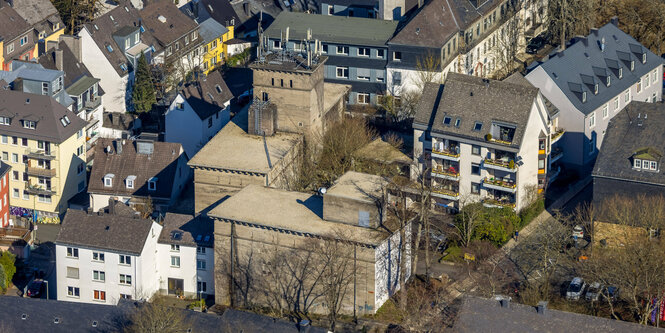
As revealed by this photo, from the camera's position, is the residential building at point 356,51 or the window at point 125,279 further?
the residential building at point 356,51

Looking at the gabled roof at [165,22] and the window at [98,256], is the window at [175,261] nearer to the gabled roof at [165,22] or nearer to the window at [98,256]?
the window at [98,256]

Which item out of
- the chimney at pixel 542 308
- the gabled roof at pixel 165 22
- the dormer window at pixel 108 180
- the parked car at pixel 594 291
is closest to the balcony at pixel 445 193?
the parked car at pixel 594 291

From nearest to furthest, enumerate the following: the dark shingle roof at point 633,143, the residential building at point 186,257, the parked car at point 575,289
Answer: the parked car at point 575,289 → the residential building at point 186,257 → the dark shingle roof at point 633,143

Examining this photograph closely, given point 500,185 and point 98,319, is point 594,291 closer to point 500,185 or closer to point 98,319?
point 500,185

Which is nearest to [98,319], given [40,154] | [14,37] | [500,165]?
[40,154]

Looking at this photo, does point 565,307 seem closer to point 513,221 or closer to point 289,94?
point 513,221

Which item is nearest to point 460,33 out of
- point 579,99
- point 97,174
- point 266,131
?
point 579,99

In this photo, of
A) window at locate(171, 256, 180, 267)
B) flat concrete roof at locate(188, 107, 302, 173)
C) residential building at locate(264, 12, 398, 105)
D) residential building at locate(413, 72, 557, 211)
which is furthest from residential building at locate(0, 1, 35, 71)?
residential building at locate(413, 72, 557, 211)

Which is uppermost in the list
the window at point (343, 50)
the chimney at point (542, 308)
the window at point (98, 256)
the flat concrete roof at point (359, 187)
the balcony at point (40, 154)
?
the window at point (343, 50)
